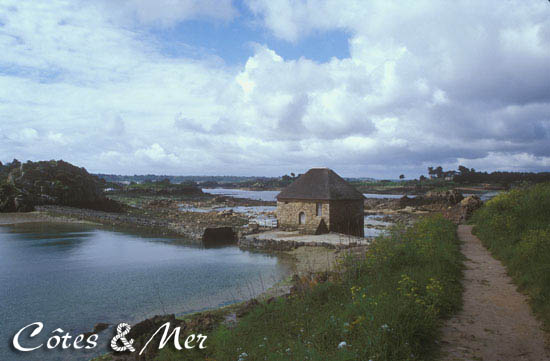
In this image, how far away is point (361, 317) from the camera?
5281 millimetres

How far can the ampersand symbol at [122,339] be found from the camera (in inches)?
292

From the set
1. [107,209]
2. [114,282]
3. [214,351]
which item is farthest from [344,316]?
[107,209]

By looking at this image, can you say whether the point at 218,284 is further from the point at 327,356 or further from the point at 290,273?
the point at 327,356

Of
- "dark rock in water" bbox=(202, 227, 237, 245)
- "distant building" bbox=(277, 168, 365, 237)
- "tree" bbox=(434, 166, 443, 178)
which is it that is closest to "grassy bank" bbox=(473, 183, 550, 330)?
"distant building" bbox=(277, 168, 365, 237)

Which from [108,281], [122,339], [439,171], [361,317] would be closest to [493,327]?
[361,317]

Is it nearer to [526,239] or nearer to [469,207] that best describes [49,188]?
[469,207]

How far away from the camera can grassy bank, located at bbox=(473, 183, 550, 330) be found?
6.52m

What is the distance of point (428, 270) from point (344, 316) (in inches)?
125

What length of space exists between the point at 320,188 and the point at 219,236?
843 centimetres

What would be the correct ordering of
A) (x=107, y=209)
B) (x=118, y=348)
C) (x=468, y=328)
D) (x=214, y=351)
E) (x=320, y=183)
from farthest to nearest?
(x=107, y=209) → (x=320, y=183) → (x=118, y=348) → (x=214, y=351) → (x=468, y=328)

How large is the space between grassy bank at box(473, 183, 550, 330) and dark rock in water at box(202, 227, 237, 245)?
16.1m

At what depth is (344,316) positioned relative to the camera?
5.76m

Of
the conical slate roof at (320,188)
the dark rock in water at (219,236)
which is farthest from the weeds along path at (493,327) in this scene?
the dark rock in water at (219,236)

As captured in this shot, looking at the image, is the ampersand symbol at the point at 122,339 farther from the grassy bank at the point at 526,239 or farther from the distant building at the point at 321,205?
the distant building at the point at 321,205
